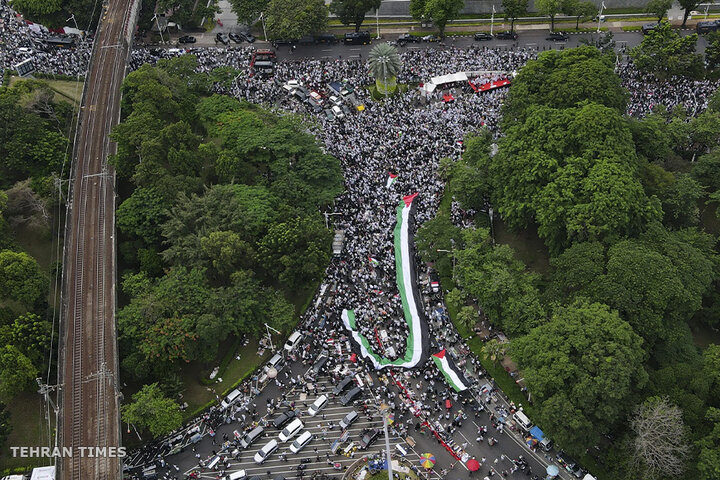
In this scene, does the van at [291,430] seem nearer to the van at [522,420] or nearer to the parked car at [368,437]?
the parked car at [368,437]

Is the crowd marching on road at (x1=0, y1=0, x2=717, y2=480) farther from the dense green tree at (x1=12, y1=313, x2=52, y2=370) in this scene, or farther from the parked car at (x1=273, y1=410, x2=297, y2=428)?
the dense green tree at (x1=12, y1=313, x2=52, y2=370)

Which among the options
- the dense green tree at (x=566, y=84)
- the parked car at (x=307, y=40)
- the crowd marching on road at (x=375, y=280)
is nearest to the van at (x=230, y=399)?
the crowd marching on road at (x=375, y=280)

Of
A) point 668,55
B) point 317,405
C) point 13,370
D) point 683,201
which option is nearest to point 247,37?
point 668,55

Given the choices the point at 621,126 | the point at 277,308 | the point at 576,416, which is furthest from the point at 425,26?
the point at 576,416

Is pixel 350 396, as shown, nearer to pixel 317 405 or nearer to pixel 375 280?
pixel 317 405

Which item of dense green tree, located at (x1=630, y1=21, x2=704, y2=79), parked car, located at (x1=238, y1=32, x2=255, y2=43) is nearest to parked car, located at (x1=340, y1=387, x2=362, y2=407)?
dense green tree, located at (x1=630, y1=21, x2=704, y2=79)

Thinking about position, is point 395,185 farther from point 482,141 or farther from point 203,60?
point 203,60
